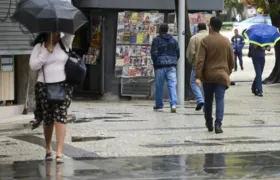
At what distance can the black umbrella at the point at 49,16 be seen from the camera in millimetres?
8852

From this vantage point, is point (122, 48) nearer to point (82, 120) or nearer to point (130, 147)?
point (82, 120)

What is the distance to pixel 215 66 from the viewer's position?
11.3m

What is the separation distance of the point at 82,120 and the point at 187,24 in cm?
505

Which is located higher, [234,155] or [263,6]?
[263,6]

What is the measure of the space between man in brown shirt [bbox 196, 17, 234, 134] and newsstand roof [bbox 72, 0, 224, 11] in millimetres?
5897

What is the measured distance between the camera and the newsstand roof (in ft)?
55.4

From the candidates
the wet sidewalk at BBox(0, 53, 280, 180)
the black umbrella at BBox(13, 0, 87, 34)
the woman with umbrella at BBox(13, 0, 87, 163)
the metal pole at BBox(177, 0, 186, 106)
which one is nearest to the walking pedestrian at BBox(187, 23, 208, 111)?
the wet sidewalk at BBox(0, 53, 280, 180)

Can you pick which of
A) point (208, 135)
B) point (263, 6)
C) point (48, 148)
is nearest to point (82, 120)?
point (208, 135)

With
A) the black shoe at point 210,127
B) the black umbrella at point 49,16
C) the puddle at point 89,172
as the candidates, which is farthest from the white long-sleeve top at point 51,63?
the black shoe at point 210,127

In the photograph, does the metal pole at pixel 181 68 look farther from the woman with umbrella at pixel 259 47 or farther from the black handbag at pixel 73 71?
the black handbag at pixel 73 71

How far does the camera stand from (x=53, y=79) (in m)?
8.73

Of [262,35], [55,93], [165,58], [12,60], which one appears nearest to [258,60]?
[262,35]

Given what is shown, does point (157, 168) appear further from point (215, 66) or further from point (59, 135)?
point (215, 66)

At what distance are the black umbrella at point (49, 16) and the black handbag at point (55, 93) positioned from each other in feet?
2.17
